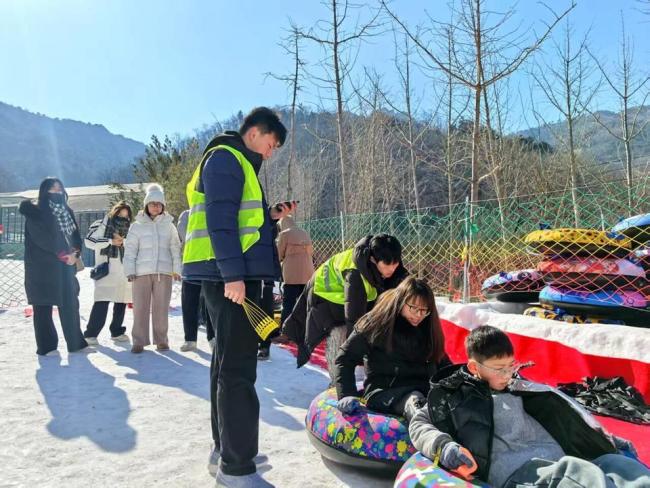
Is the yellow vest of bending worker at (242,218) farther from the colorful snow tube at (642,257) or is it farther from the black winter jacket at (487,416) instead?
the colorful snow tube at (642,257)

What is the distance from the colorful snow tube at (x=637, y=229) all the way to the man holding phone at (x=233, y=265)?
3.26m

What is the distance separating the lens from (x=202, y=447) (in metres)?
2.79

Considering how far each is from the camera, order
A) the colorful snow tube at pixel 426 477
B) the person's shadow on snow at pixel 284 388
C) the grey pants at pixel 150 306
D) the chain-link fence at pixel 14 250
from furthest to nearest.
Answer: the chain-link fence at pixel 14 250 → the grey pants at pixel 150 306 → the person's shadow on snow at pixel 284 388 → the colorful snow tube at pixel 426 477

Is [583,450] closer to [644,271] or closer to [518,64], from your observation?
[644,271]

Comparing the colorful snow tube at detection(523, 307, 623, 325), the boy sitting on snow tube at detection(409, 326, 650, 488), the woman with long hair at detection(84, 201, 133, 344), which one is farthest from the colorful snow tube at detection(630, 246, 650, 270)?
the woman with long hair at detection(84, 201, 133, 344)

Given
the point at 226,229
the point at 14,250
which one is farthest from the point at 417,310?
the point at 14,250

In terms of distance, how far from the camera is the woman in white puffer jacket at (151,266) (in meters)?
4.99

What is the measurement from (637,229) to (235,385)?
11.7 ft

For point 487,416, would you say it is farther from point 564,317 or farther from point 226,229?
point 564,317

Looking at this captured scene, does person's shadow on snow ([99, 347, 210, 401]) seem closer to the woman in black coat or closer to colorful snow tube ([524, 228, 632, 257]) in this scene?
the woman in black coat

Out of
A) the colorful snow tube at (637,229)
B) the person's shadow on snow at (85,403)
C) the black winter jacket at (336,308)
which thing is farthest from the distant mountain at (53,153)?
the colorful snow tube at (637,229)

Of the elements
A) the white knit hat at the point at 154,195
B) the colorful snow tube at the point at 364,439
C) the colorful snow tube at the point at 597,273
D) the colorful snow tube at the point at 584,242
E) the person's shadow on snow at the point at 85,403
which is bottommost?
the person's shadow on snow at the point at 85,403

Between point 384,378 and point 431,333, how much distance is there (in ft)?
1.16

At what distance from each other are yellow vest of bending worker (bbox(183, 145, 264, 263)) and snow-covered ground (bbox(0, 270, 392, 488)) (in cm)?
107
